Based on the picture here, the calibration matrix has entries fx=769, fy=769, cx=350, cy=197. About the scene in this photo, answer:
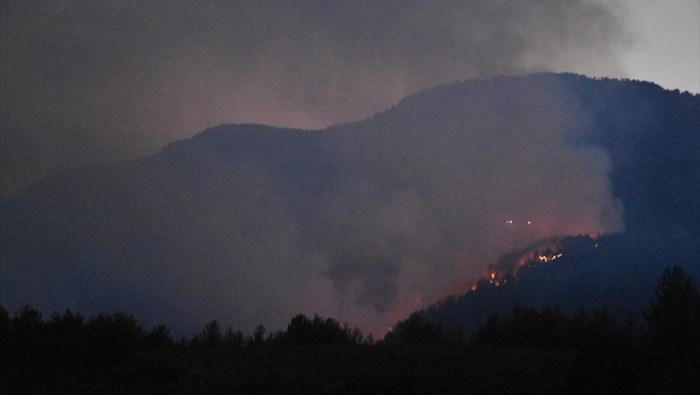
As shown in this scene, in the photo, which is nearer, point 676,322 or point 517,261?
point 676,322

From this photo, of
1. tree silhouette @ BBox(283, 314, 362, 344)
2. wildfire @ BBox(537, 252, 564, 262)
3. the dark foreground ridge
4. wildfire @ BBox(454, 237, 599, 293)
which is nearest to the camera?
the dark foreground ridge


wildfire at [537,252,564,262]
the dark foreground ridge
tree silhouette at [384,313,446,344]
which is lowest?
the dark foreground ridge

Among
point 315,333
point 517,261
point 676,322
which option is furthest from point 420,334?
point 517,261

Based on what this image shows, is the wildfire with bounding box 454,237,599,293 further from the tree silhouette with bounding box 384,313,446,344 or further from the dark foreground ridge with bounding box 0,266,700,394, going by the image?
the dark foreground ridge with bounding box 0,266,700,394

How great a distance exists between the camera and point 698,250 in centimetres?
6850

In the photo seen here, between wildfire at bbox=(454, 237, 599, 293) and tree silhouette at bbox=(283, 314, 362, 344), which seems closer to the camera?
tree silhouette at bbox=(283, 314, 362, 344)

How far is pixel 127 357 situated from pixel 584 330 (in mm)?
23202

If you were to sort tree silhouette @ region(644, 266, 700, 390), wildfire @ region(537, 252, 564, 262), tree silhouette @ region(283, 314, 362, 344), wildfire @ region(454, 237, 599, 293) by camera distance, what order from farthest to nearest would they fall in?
wildfire @ region(454, 237, 599, 293) < wildfire @ region(537, 252, 564, 262) < tree silhouette @ region(283, 314, 362, 344) < tree silhouette @ region(644, 266, 700, 390)

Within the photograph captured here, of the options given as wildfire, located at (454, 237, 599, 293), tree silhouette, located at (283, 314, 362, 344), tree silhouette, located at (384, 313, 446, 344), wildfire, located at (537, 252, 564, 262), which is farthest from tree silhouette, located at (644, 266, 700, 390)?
wildfire, located at (454, 237, 599, 293)

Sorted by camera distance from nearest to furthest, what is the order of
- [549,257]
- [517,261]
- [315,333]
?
[315,333] → [549,257] → [517,261]

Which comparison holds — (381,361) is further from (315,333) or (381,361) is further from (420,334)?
(420,334)

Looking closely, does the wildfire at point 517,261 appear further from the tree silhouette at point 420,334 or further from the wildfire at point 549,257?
the tree silhouette at point 420,334

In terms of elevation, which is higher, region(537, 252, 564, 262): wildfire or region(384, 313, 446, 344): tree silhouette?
region(537, 252, 564, 262): wildfire

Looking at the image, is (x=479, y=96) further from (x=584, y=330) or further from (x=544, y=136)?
(x=584, y=330)
